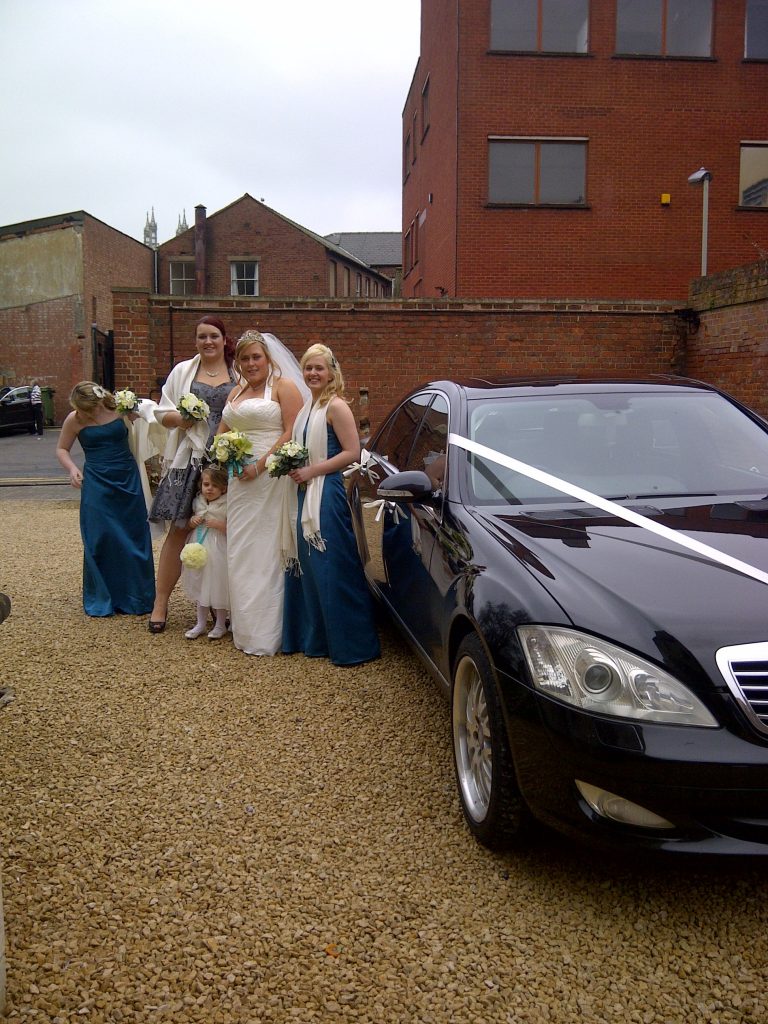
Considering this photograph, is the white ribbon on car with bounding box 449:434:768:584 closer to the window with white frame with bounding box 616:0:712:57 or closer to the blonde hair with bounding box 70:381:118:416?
the blonde hair with bounding box 70:381:118:416

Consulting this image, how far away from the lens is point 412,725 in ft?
13.8

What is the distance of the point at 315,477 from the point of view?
5215 mm

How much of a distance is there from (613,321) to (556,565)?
33.0 feet

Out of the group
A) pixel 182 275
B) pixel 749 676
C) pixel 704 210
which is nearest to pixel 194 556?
pixel 749 676

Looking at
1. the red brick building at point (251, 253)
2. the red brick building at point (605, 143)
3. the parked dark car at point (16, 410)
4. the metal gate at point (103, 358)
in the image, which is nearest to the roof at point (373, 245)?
the red brick building at point (251, 253)

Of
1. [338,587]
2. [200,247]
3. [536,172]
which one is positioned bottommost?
[338,587]

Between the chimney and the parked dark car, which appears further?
the chimney

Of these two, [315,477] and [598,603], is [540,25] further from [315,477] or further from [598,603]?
[598,603]

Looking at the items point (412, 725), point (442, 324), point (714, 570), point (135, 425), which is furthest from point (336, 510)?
point (442, 324)

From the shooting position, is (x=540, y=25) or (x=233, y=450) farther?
(x=540, y=25)

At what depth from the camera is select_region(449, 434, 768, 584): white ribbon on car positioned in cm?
275

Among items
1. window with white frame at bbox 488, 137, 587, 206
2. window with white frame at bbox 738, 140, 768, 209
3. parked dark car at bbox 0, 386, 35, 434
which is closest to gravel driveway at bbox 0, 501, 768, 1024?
window with white frame at bbox 488, 137, 587, 206

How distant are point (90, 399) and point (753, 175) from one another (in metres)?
18.8

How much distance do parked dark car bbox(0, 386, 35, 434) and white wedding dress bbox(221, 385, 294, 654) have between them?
25.1m
